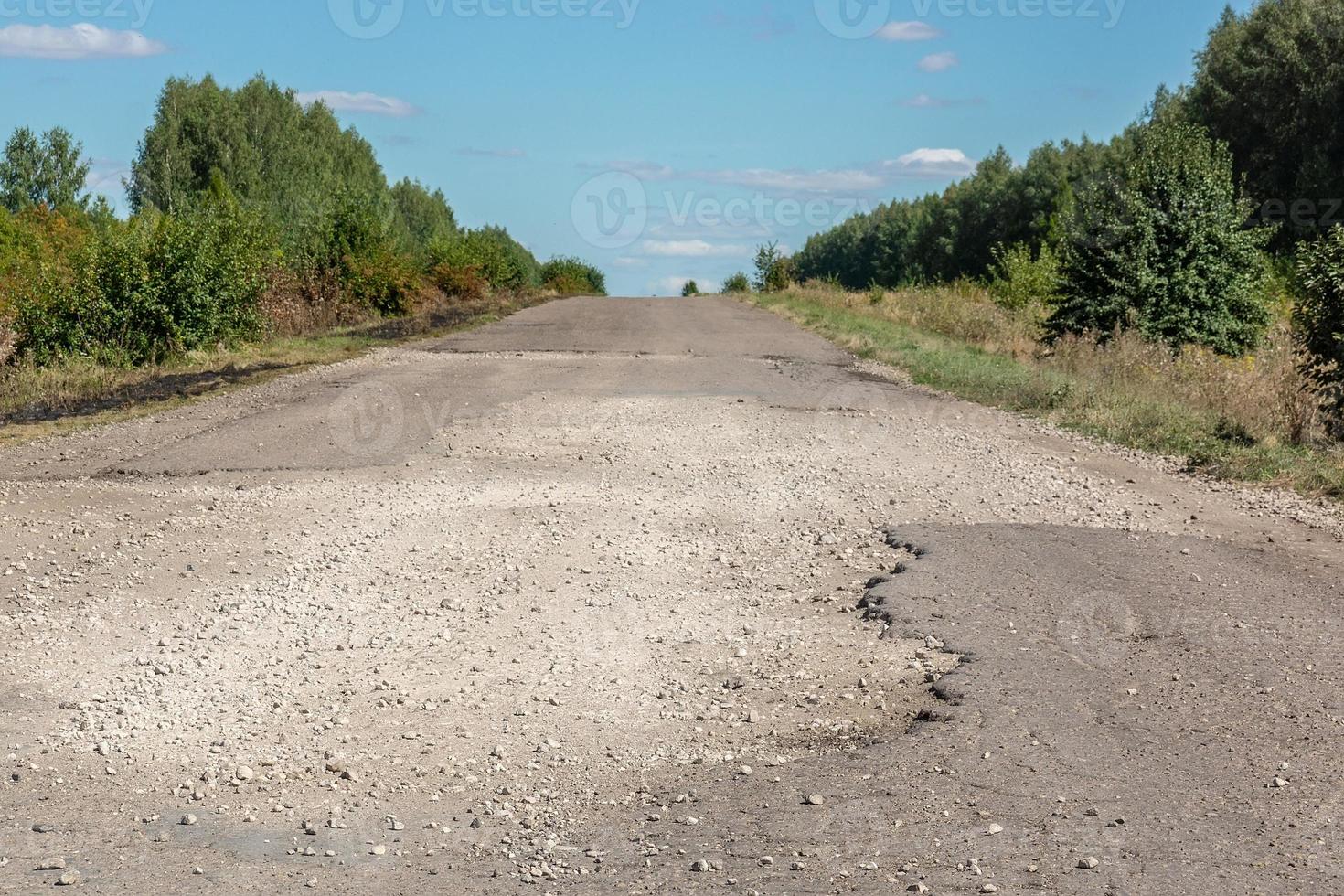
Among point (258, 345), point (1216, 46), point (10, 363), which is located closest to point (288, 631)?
point (10, 363)

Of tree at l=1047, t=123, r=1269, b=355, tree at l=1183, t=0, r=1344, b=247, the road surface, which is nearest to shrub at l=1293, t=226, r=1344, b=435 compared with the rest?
the road surface

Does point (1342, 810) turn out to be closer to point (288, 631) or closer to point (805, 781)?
point (805, 781)

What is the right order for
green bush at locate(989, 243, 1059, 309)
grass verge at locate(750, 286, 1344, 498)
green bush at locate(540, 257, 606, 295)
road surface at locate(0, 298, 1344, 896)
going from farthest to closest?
green bush at locate(540, 257, 606, 295)
green bush at locate(989, 243, 1059, 309)
grass verge at locate(750, 286, 1344, 498)
road surface at locate(0, 298, 1344, 896)

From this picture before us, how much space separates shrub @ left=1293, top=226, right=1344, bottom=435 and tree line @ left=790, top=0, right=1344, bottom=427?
0.05ft

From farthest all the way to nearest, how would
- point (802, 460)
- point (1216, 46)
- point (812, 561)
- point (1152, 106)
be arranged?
point (1152, 106) < point (1216, 46) < point (802, 460) < point (812, 561)

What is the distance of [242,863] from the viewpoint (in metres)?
3.71

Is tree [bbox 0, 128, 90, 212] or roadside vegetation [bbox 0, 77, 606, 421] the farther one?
tree [bbox 0, 128, 90, 212]

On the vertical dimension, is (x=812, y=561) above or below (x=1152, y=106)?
below

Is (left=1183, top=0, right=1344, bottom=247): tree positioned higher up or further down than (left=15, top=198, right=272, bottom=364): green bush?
higher up

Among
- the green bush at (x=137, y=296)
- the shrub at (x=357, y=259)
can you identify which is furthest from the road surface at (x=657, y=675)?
the shrub at (x=357, y=259)

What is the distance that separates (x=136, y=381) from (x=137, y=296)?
1.85 m

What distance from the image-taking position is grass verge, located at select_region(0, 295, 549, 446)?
40.8 ft

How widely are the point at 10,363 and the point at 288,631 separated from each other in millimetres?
12330

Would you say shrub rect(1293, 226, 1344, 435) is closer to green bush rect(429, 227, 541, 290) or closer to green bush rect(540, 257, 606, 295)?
green bush rect(429, 227, 541, 290)
